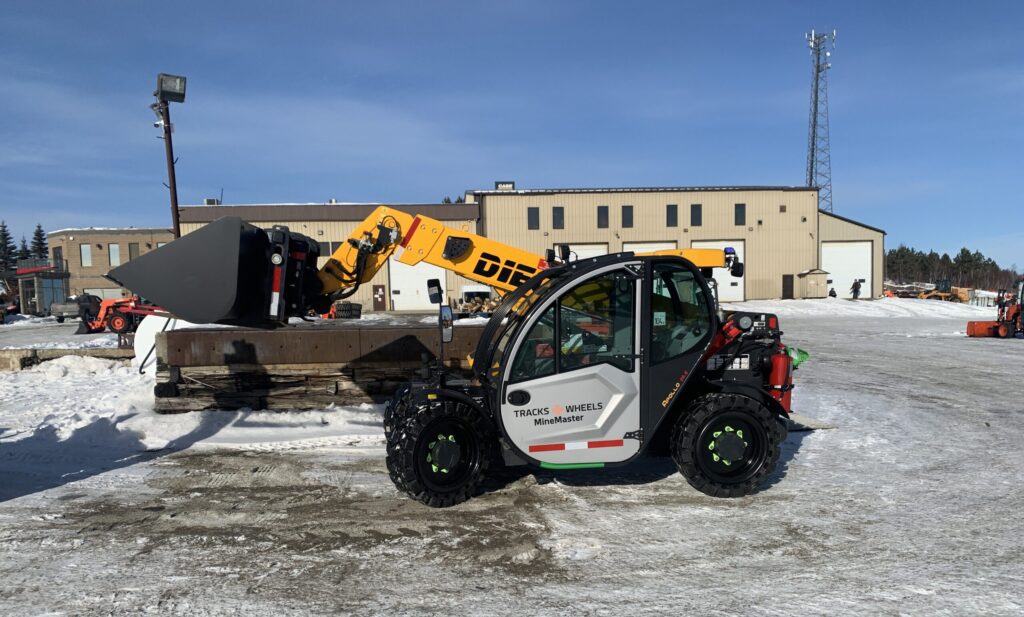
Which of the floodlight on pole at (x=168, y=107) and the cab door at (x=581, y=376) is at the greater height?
the floodlight on pole at (x=168, y=107)

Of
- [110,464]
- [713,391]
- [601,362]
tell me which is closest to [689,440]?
[713,391]

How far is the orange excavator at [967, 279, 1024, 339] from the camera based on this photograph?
64.5 ft

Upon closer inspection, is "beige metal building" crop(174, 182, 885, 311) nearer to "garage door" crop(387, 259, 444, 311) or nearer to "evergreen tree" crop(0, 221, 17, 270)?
"garage door" crop(387, 259, 444, 311)

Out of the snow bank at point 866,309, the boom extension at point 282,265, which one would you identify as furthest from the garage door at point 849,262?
the boom extension at point 282,265

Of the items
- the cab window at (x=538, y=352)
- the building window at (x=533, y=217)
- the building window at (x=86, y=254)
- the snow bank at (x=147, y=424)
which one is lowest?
the snow bank at (x=147, y=424)

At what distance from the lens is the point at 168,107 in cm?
1368

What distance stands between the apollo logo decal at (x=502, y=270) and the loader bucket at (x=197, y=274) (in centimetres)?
231

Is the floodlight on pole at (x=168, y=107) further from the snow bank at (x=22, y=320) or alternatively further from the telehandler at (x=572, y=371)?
the snow bank at (x=22, y=320)

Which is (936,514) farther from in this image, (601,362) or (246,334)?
(246,334)

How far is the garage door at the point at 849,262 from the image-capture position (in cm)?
4275

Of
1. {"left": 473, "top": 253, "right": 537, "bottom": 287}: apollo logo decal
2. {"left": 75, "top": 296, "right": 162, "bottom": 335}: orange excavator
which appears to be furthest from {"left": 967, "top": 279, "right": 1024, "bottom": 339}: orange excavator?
{"left": 75, "top": 296, "right": 162, "bottom": 335}: orange excavator

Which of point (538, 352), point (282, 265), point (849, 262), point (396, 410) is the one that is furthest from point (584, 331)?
point (849, 262)

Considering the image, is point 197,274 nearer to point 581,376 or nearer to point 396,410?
point 396,410

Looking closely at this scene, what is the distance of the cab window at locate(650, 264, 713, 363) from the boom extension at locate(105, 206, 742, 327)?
0.84 m
